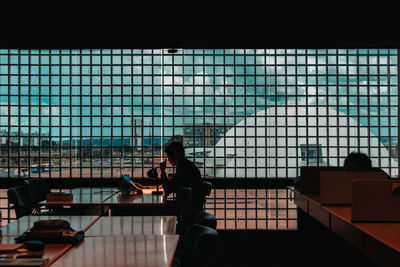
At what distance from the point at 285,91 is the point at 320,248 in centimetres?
273

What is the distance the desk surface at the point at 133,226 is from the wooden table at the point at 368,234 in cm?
130

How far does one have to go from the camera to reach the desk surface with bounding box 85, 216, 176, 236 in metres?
2.12

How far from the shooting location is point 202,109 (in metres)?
5.46

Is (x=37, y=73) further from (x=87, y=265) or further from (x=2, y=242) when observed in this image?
(x=87, y=265)

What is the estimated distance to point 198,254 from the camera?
1536 millimetres

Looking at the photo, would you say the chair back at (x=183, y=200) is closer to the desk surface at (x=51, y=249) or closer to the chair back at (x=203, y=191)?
the chair back at (x=203, y=191)

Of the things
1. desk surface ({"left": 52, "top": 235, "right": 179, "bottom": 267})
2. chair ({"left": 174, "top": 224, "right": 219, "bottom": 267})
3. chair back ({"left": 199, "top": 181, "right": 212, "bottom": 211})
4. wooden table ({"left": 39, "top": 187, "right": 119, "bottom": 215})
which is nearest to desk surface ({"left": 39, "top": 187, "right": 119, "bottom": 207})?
wooden table ({"left": 39, "top": 187, "right": 119, "bottom": 215})

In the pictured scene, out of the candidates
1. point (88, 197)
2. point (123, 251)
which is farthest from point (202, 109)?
point (123, 251)

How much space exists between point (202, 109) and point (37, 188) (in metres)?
2.91

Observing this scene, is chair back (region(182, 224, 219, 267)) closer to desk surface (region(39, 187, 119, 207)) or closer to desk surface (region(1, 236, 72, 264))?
desk surface (region(1, 236, 72, 264))

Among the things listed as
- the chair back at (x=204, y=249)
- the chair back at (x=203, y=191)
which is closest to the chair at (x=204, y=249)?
the chair back at (x=204, y=249)

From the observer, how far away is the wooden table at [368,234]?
5.60ft
